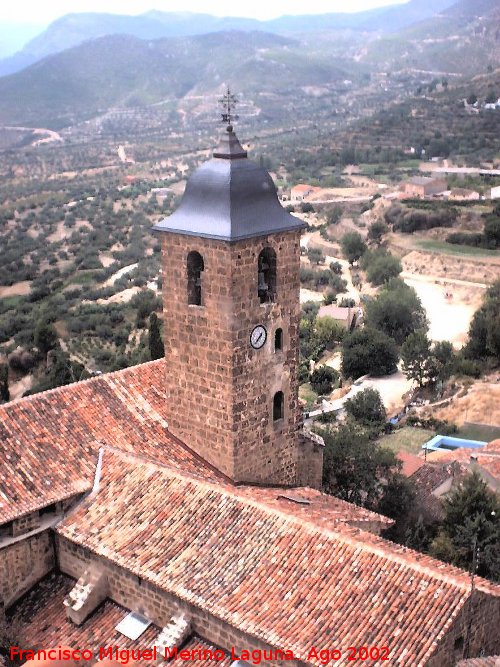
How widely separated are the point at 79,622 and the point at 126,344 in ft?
84.3

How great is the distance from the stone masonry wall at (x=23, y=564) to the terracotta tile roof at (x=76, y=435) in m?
0.72

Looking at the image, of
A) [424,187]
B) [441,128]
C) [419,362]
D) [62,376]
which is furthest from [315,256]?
[441,128]

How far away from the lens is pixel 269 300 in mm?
14141

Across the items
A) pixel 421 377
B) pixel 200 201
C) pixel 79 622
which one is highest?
pixel 200 201

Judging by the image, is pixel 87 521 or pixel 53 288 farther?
pixel 53 288

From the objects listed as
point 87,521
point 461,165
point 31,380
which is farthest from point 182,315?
point 461,165

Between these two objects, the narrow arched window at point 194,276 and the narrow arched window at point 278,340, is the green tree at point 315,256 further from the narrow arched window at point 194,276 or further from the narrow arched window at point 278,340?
the narrow arched window at point 194,276

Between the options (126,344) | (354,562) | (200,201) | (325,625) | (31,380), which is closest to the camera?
(325,625)

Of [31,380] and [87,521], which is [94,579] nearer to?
[87,521]

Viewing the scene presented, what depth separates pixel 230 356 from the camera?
1351 cm

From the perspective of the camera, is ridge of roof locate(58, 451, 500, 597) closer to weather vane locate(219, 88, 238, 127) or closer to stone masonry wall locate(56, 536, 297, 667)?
stone masonry wall locate(56, 536, 297, 667)

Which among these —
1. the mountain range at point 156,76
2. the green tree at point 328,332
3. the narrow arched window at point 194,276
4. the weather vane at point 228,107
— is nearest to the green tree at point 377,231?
the green tree at point 328,332

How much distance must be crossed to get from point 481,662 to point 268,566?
9.82ft

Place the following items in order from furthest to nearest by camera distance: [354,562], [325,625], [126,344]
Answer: [126,344]
[354,562]
[325,625]
